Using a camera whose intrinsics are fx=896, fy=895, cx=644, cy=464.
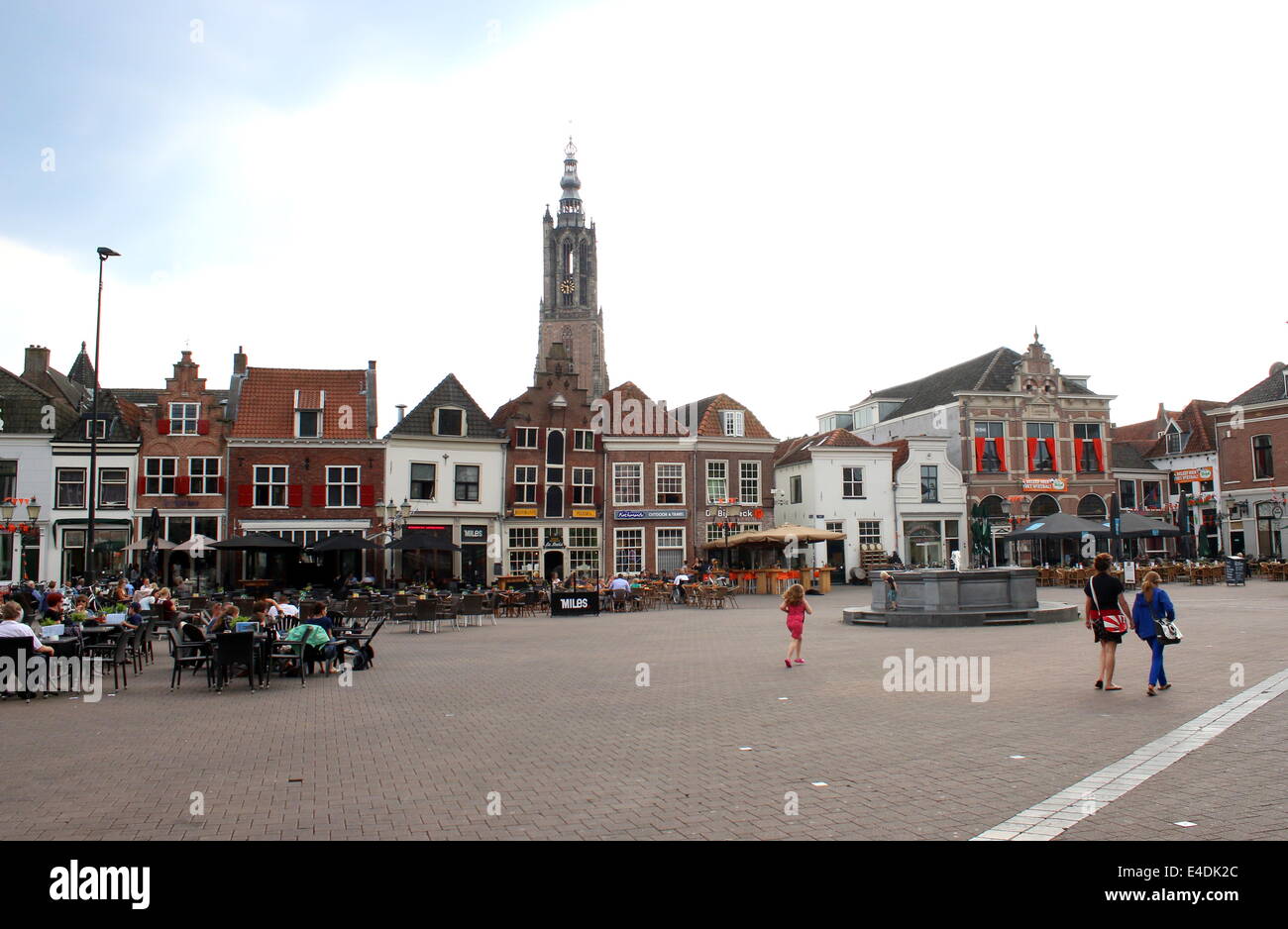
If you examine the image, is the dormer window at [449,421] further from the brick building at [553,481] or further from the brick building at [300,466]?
the brick building at [300,466]

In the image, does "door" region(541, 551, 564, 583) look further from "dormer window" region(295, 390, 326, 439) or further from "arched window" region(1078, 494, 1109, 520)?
"arched window" region(1078, 494, 1109, 520)

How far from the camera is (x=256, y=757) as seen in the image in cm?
Result: 834

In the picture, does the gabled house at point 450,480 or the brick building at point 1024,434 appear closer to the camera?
the gabled house at point 450,480

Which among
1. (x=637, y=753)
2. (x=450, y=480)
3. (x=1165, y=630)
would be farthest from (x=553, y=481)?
(x=637, y=753)

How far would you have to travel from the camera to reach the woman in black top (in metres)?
10.9

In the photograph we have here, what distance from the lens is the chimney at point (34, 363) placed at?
42969 mm

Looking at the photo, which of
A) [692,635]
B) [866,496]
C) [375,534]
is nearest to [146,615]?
[692,635]

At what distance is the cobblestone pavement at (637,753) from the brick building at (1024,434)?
34.2 m

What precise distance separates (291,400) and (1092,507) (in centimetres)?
4193

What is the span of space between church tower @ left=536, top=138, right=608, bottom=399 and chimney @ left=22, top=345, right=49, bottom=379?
56.6 metres

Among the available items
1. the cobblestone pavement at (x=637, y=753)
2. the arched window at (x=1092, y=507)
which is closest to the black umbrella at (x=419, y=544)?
the cobblestone pavement at (x=637, y=753)

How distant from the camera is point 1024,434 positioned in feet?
162

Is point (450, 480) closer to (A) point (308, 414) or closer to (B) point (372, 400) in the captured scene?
(B) point (372, 400)

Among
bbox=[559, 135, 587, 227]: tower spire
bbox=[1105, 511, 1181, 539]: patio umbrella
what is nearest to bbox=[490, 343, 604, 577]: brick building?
bbox=[1105, 511, 1181, 539]: patio umbrella
